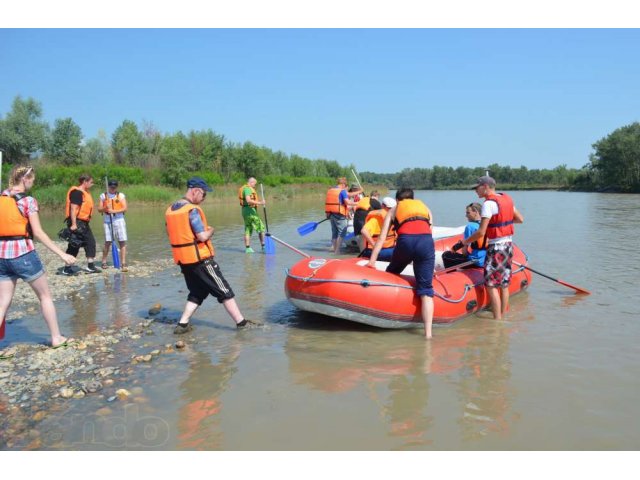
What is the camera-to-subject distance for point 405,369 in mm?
4289

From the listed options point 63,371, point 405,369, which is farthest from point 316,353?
point 63,371

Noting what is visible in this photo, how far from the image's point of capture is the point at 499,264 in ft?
18.8

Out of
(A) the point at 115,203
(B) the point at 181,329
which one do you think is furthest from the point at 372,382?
(A) the point at 115,203

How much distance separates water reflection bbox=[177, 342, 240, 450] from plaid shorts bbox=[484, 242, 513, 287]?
299 cm

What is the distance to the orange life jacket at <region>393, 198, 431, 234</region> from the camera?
5.18 m

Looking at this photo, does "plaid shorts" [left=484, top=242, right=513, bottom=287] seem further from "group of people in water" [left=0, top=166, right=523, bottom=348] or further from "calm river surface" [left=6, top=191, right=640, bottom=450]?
"calm river surface" [left=6, top=191, right=640, bottom=450]

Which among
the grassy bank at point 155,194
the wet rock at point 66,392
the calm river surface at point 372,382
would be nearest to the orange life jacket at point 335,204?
the calm river surface at point 372,382

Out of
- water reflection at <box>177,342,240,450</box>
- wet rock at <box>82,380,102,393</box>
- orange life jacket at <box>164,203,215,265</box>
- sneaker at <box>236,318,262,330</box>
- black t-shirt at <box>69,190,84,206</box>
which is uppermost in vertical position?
black t-shirt at <box>69,190,84,206</box>

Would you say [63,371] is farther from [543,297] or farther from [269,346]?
[543,297]

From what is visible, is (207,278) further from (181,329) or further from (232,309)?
(181,329)

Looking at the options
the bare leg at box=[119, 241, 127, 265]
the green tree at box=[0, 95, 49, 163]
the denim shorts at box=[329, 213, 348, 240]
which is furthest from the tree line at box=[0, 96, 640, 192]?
the bare leg at box=[119, 241, 127, 265]

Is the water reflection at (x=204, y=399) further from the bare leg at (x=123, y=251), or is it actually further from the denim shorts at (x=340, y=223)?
the denim shorts at (x=340, y=223)

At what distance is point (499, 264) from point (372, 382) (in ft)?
8.28

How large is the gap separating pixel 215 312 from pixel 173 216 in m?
1.69
